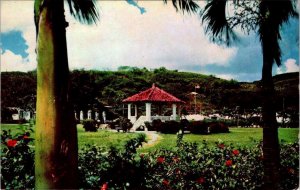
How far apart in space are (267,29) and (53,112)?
2281mm

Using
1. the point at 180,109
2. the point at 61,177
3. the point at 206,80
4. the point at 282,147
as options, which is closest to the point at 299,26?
the point at 282,147

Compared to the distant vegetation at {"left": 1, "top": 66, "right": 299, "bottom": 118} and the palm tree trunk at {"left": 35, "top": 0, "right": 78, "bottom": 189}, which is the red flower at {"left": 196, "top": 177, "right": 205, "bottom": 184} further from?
the palm tree trunk at {"left": 35, "top": 0, "right": 78, "bottom": 189}

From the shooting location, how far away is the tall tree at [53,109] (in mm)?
2281

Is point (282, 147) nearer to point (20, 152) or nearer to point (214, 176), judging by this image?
point (214, 176)

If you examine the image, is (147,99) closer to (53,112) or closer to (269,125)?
(269,125)

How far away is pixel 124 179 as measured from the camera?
3680 millimetres

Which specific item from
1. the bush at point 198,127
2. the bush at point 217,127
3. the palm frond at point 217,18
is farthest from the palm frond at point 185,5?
the bush at point 217,127

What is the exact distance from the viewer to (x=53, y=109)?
2.29 m

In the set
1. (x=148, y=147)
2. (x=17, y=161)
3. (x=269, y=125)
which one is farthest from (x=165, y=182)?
(x=148, y=147)

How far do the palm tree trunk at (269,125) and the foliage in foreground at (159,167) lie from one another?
0.73 meters

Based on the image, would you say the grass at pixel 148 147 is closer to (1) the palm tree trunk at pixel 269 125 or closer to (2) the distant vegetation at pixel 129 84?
(2) the distant vegetation at pixel 129 84

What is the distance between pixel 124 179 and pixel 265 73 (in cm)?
174

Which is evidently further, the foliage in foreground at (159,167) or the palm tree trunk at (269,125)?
the foliage in foreground at (159,167)

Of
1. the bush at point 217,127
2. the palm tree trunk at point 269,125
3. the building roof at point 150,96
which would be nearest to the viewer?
the palm tree trunk at point 269,125
